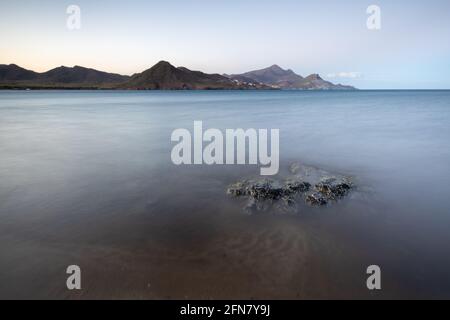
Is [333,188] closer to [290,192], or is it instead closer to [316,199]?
[316,199]

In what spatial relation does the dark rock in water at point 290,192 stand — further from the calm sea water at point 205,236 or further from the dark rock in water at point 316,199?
the calm sea water at point 205,236

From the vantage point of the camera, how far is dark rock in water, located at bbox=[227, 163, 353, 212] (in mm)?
8297

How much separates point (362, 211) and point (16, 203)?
424 inches

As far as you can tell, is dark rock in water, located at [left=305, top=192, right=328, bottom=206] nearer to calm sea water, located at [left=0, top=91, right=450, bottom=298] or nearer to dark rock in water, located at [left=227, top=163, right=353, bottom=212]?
dark rock in water, located at [left=227, top=163, right=353, bottom=212]

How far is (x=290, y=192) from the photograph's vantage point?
8898 millimetres

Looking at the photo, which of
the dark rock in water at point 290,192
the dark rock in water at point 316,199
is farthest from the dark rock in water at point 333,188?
the dark rock in water at point 316,199

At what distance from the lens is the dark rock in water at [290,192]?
8.30 metres

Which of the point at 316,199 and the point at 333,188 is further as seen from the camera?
the point at 333,188

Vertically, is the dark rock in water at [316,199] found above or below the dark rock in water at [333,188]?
below

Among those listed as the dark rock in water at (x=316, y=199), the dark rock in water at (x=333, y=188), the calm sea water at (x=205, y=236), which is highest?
the dark rock in water at (x=333, y=188)

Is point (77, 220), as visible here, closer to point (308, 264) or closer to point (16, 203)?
point (16, 203)

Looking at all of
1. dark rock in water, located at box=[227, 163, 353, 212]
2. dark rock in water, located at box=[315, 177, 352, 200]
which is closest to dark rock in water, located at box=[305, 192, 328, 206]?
dark rock in water, located at box=[227, 163, 353, 212]

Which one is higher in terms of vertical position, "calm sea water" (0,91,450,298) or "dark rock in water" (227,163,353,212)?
"dark rock in water" (227,163,353,212)

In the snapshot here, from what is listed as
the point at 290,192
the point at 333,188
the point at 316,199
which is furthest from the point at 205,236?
the point at 333,188
